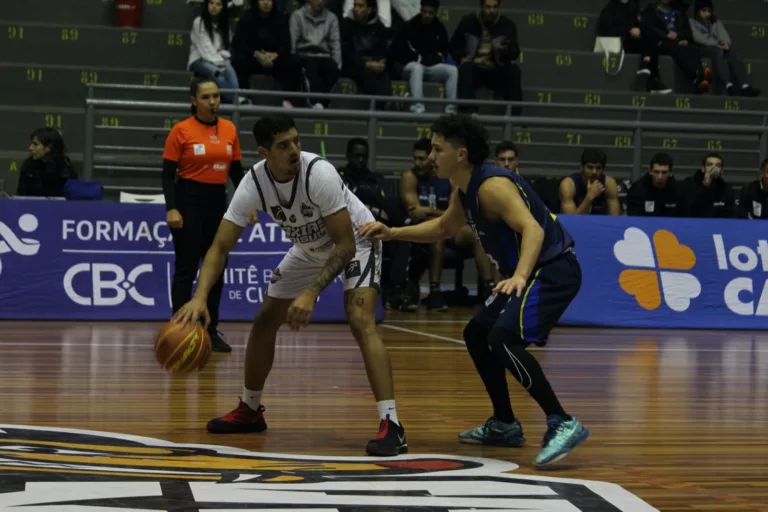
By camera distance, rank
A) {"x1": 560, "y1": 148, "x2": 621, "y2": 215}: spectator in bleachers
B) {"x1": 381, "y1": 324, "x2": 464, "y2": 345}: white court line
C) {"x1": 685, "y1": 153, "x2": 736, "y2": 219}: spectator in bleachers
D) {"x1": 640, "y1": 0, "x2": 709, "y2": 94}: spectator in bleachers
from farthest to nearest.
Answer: {"x1": 640, "y1": 0, "x2": 709, "y2": 94}: spectator in bleachers, {"x1": 685, "y1": 153, "x2": 736, "y2": 219}: spectator in bleachers, {"x1": 560, "y1": 148, "x2": 621, "y2": 215}: spectator in bleachers, {"x1": 381, "y1": 324, "x2": 464, "y2": 345}: white court line

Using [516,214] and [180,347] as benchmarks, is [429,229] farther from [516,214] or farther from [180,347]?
[180,347]

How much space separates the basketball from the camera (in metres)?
6.20

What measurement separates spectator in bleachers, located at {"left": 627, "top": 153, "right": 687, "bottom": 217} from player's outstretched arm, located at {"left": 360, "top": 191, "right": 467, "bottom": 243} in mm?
8150

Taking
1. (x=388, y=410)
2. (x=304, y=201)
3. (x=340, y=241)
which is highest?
(x=304, y=201)

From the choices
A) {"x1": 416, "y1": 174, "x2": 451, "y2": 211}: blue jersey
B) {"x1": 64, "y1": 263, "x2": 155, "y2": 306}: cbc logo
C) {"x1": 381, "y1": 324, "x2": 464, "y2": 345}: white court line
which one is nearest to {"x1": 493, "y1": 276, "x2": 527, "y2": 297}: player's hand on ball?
{"x1": 381, "y1": 324, "x2": 464, "y2": 345}: white court line

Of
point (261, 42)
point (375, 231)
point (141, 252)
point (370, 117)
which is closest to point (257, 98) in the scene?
point (261, 42)

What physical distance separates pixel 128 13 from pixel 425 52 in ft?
13.5

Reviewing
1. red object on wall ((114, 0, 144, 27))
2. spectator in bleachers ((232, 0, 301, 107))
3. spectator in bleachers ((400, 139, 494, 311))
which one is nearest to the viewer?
spectator in bleachers ((400, 139, 494, 311))

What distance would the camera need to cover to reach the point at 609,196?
1387 cm

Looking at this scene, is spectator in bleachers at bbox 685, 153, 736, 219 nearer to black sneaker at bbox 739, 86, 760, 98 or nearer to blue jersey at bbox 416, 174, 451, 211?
blue jersey at bbox 416, 174, 451, 211

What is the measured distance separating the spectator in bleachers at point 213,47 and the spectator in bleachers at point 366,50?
1635 millimetres

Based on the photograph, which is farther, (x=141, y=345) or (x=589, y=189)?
(x=589, y=189)

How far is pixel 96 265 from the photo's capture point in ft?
40.5

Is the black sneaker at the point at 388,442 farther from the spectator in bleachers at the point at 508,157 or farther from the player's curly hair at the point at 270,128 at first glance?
the spectator in bleachers at the point at 508,157
